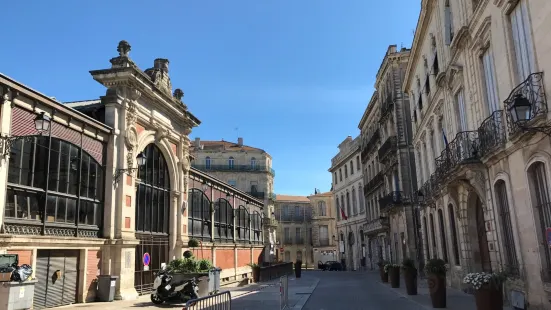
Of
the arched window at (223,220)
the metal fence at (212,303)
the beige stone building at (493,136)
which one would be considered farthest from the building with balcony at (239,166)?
the metal fence at (212,303)

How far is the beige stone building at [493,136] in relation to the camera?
9.80 meters

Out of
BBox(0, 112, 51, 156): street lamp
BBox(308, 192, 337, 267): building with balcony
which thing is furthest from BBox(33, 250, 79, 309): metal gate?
BBox(308, 192, 337, 267): building with balcony

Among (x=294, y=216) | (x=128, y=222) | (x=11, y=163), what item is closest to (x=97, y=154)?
(x=128, y=222)

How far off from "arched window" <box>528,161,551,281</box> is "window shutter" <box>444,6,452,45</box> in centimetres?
803

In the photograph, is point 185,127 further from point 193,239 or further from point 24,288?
point 24,288

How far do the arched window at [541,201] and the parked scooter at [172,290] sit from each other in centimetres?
951

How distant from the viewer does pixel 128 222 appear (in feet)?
56.5

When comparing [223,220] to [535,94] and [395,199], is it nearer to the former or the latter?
[395,199]

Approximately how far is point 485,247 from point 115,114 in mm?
14072

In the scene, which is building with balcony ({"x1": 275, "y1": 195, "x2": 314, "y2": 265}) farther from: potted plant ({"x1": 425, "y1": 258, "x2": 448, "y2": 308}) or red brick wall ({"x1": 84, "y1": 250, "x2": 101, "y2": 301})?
potted plant ({"x1": 425, "y1": 258, "x2": 448, "y2": 308})

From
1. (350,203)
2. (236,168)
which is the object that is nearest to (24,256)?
(350,203)

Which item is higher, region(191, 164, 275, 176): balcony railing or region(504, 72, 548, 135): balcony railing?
region(191, 164, 275, 176): balcony railing

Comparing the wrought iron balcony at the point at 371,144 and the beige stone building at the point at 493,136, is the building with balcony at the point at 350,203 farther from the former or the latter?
the beige stone building at the point at 493,136

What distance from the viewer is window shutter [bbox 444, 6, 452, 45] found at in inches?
670
